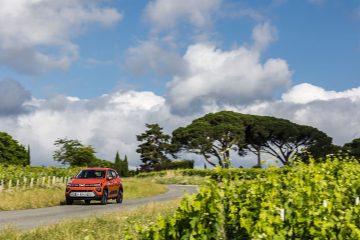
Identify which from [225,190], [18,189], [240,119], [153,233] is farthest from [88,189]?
[240,119]

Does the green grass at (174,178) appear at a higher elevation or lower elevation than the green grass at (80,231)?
higher

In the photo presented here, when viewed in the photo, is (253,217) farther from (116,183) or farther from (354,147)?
(354,147)

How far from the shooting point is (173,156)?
8294 centimetres

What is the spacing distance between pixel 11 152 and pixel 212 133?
87.7ft

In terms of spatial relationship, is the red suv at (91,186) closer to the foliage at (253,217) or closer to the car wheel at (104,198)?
the car wheel at (104,198)

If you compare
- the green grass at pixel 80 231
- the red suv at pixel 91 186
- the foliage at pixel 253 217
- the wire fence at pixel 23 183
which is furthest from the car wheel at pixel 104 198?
the foliage at pixel 253 217

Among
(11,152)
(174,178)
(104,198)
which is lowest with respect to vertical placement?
(104,198)

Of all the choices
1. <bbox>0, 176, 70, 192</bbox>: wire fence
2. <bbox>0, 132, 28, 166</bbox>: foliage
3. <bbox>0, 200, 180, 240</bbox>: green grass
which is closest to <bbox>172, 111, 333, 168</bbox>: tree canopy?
<bbox>0, 132, 28, 166</bbox>: foliage

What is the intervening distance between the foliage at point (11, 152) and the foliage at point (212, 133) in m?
21.2

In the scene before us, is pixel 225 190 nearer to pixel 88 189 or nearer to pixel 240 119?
pixel 88 189

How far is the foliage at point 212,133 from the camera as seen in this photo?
75.0 meters

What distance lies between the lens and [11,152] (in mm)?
74000

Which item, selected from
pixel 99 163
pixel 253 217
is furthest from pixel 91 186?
pixel 99 163

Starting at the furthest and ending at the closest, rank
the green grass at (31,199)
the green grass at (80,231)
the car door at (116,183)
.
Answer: the car door at (116,183), the green grass at (31,199), the green grass at (80,231)
